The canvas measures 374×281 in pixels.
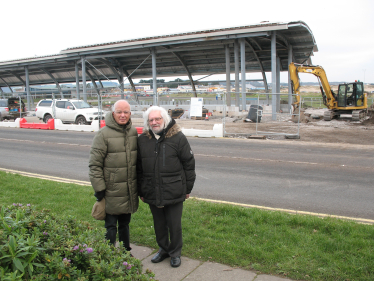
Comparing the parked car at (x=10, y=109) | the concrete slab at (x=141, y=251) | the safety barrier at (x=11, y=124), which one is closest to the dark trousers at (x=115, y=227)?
the concrete slab at (x=141, y=251)

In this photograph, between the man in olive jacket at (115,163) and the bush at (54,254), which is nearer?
the bush at (54,254)

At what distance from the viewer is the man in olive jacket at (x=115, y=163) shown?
11.9 ft

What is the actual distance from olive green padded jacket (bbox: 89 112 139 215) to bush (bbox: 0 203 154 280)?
3.56 feet

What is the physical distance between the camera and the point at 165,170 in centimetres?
366

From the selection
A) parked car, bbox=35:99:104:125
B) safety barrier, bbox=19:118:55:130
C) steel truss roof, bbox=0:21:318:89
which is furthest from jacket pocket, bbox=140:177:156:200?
steel truss roof, bbox=0:21:318:89

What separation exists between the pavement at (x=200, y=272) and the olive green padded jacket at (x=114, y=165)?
2.55 feet

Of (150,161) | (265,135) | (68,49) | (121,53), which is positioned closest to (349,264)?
(150,161)

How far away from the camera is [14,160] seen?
1112cm

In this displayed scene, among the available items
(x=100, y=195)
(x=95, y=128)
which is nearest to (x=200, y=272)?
(x=100, y=195)

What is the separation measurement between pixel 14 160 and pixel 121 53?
26812mm

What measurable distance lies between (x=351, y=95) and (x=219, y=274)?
86.9 ft

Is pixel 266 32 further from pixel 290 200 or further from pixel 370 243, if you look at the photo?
pixel 370 243

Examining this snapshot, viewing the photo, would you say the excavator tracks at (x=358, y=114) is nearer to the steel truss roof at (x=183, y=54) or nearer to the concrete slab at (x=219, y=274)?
the steel truss roof at (x=183, y=54)

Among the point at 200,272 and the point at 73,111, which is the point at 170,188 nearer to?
the point at 200,272
